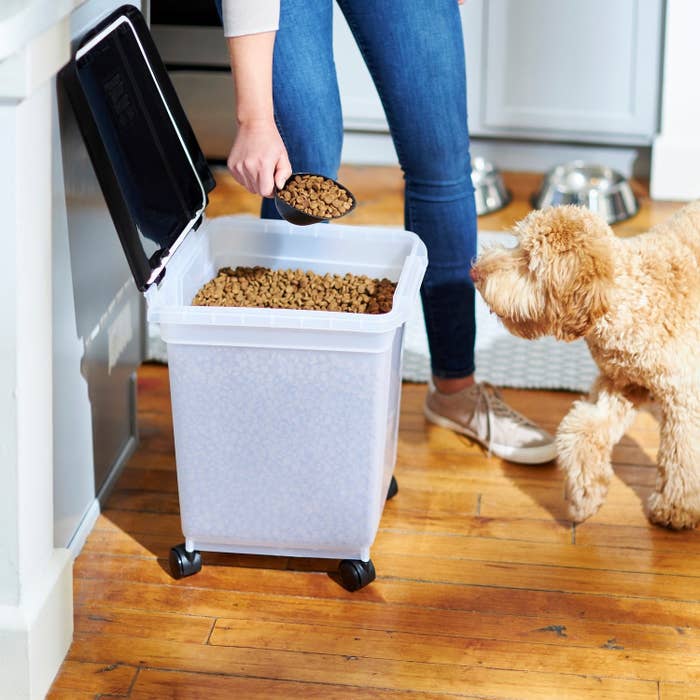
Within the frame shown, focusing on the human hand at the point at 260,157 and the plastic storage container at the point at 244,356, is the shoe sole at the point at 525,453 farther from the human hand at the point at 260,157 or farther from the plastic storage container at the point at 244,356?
the human hand at the point at 260,157

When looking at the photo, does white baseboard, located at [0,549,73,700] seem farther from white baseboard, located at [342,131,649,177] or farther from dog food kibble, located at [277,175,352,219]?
white baseboard, located at [342,131,649,177]

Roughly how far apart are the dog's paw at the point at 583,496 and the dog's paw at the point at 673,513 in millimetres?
77

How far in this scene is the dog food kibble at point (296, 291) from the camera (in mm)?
1480

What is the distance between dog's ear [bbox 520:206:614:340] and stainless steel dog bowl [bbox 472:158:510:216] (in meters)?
1.41

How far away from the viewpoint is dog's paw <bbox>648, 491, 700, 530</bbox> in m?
1.62

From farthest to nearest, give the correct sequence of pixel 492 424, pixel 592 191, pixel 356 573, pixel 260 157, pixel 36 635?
pixel 592 191 → pixel 492 424 → pixel 356 573 → pixel 260 157 → pixel 36 635

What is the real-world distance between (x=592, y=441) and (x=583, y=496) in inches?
3.3

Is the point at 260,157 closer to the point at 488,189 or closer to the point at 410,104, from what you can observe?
the point at 410,104

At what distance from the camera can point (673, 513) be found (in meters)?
1.64

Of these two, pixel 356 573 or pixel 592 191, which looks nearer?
pixel 356 573

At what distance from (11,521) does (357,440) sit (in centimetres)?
44

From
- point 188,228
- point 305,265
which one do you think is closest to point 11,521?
point 188,228

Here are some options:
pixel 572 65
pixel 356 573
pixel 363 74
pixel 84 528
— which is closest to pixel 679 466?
pixel 356 573

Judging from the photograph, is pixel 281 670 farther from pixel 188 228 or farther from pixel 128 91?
pixel 128 91
